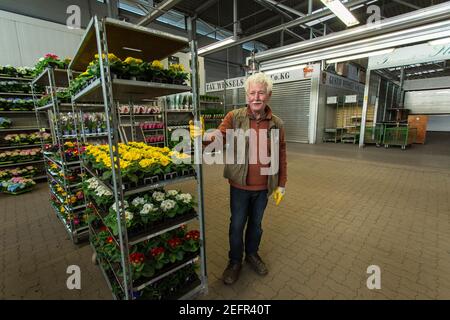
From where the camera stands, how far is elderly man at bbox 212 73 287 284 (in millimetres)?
1611

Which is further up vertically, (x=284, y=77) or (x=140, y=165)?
(x=284, y=77)

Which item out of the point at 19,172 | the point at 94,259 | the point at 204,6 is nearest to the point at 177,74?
the point at 94,259

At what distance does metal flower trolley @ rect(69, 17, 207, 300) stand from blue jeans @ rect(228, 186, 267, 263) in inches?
12.5

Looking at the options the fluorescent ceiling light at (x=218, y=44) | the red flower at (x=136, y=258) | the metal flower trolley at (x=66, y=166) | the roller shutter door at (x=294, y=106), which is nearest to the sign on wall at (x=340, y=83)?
the roller shutter door at (x=294, y=106)

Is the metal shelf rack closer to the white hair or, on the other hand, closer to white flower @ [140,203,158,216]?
white flower @ [140,203,158,216]

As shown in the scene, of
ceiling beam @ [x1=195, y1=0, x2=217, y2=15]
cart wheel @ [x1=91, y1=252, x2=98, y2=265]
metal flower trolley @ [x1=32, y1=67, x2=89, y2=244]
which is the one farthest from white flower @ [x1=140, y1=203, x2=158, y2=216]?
ceiling beam @ [x1=195, y1=0, x2=217, y2=15]

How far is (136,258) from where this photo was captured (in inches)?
58.3

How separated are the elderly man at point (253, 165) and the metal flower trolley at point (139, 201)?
0.32m

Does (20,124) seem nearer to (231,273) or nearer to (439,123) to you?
(231,273)

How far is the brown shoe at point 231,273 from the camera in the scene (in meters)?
1.86

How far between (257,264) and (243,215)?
0.55 meters

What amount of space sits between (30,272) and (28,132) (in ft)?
14.7

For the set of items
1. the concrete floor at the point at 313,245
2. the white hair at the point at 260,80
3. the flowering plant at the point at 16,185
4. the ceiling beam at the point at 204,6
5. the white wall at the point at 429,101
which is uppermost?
the ceiling beam at the point at 204,6

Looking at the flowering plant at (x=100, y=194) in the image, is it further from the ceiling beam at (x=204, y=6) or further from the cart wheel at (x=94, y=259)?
the ceiling beam at (x=204, y=6)
